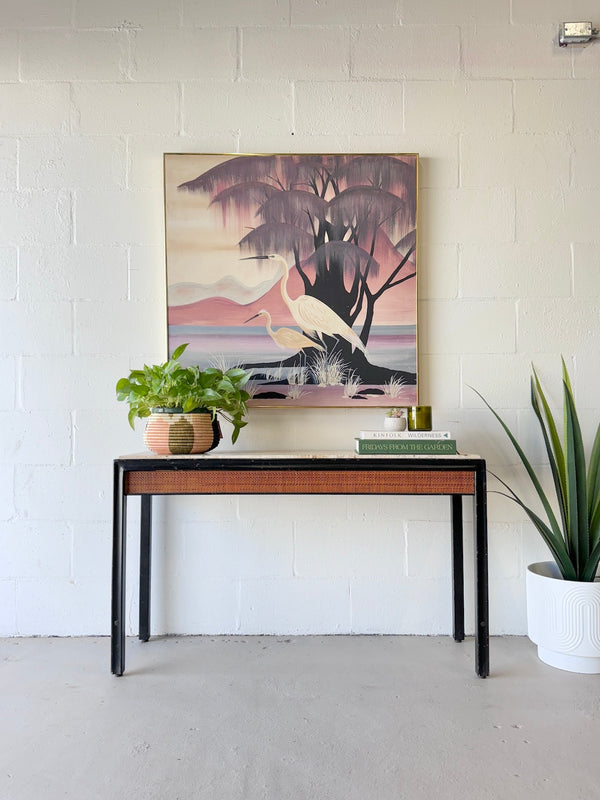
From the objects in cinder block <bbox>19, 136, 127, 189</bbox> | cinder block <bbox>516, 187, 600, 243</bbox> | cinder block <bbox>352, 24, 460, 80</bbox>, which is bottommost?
cinder block <bbox>516, 187, 600, 243</bbox>

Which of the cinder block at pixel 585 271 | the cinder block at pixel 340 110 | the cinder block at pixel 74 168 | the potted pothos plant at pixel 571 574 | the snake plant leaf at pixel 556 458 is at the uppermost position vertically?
the cinder block at pixel 340 110

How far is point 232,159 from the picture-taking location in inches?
86.5

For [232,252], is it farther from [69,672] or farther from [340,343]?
[69,672]

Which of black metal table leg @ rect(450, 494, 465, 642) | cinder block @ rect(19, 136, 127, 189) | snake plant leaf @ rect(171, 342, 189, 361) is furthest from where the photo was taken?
cinder block @ rect(19, 136, 127, 189)

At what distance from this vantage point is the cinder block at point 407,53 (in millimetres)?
2201

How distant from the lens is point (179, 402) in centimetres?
193

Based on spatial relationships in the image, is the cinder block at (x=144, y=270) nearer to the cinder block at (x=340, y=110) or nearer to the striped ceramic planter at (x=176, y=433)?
the striped ceramic planter at (x=176, y=433)

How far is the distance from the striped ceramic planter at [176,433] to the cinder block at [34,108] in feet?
4.01

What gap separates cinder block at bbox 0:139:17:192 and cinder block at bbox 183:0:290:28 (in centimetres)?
83

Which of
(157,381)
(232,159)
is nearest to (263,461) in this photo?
(157,381)

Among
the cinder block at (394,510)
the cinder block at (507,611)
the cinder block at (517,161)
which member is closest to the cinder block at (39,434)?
the cinder block at (394,510)

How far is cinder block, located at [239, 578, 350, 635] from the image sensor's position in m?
2.20

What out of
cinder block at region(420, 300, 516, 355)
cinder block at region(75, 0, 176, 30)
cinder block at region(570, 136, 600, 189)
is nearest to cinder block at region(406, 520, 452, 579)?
cinder block at region(420, 300, 516, 355)

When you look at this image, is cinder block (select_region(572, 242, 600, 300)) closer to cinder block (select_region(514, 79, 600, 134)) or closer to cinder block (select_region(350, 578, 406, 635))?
cinder block (select_region(514, 79, 600, 134))
